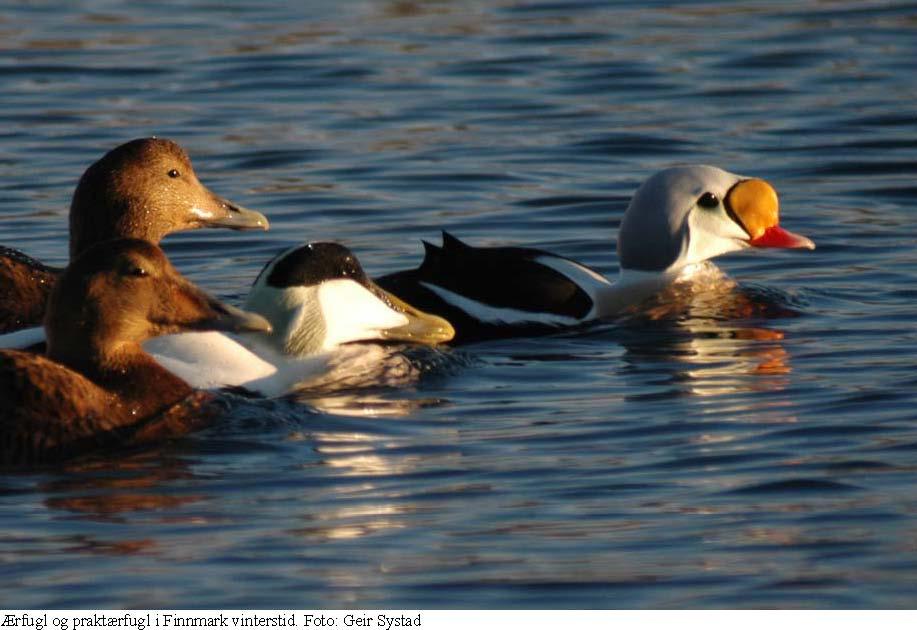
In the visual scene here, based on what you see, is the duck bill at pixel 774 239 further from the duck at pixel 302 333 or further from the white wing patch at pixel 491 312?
the duck at pixel 302 333

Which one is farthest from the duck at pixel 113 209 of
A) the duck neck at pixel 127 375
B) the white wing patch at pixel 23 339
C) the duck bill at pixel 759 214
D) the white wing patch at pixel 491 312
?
the duck bill at pixel 759 214

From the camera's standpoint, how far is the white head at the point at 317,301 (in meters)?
8.41

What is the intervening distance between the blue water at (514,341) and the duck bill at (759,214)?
240mm

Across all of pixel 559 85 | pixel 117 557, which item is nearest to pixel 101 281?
pixel 117 557

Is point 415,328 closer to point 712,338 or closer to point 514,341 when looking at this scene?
point 514,341

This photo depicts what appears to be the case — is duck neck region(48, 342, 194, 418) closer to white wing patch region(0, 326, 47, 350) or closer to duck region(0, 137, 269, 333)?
white wing patch region(0, 326, 47, 350)

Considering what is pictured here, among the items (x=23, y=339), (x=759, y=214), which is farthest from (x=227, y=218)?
(x=759, y=214)

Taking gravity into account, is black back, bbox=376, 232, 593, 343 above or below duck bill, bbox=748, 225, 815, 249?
below

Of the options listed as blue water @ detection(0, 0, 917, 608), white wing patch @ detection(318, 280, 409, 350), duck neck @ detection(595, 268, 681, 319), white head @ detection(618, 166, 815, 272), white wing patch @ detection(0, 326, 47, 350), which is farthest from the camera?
white head @ detection(618, 166, 815, 272)

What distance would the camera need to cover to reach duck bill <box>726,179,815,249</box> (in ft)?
32.9

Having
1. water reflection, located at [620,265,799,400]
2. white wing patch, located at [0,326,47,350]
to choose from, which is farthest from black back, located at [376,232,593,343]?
white wing patch, located at [0,326,47,350]

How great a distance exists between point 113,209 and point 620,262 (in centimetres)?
232

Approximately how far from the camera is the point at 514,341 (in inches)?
365

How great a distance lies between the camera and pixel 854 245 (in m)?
11.0
